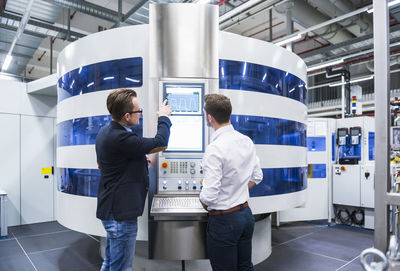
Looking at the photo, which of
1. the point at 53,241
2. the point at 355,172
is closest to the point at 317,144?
the point at 355,172

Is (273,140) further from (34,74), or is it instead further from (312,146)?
(34,74)

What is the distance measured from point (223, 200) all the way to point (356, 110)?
4.97 metres

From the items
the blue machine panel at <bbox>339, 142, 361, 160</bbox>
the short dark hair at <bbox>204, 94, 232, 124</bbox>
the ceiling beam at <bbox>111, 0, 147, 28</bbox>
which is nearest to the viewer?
the short dark hair at <bbox>204, 94, 232, 124</bbox>

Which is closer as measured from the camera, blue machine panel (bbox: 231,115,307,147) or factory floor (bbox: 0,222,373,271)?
blue machine panel (bbox: 231,115,307,147)

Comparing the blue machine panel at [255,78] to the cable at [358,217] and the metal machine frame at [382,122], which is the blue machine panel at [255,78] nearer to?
the metal machine frame at [382,122]

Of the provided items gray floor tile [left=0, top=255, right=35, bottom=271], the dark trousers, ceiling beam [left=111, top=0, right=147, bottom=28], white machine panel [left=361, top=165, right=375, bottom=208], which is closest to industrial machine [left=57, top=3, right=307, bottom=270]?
the dark trousers

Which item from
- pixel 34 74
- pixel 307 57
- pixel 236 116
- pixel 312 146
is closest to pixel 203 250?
pixel 236 116

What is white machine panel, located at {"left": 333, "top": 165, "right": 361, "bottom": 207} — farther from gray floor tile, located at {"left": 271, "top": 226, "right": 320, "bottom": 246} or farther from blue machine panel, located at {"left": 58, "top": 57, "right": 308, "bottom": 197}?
blue machine panel, located at {"left": 58, "top": 57, "right": 308, "bottom": 197}

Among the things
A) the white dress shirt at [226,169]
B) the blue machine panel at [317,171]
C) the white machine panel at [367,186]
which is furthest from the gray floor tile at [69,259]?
the white machine panel at [367,186]

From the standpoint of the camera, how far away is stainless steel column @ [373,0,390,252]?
1.07 m

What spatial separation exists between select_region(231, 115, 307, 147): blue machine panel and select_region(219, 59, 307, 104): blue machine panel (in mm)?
281

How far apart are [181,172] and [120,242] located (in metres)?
0.78

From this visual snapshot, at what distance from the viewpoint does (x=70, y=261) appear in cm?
340

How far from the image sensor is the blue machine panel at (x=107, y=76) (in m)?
2.56
